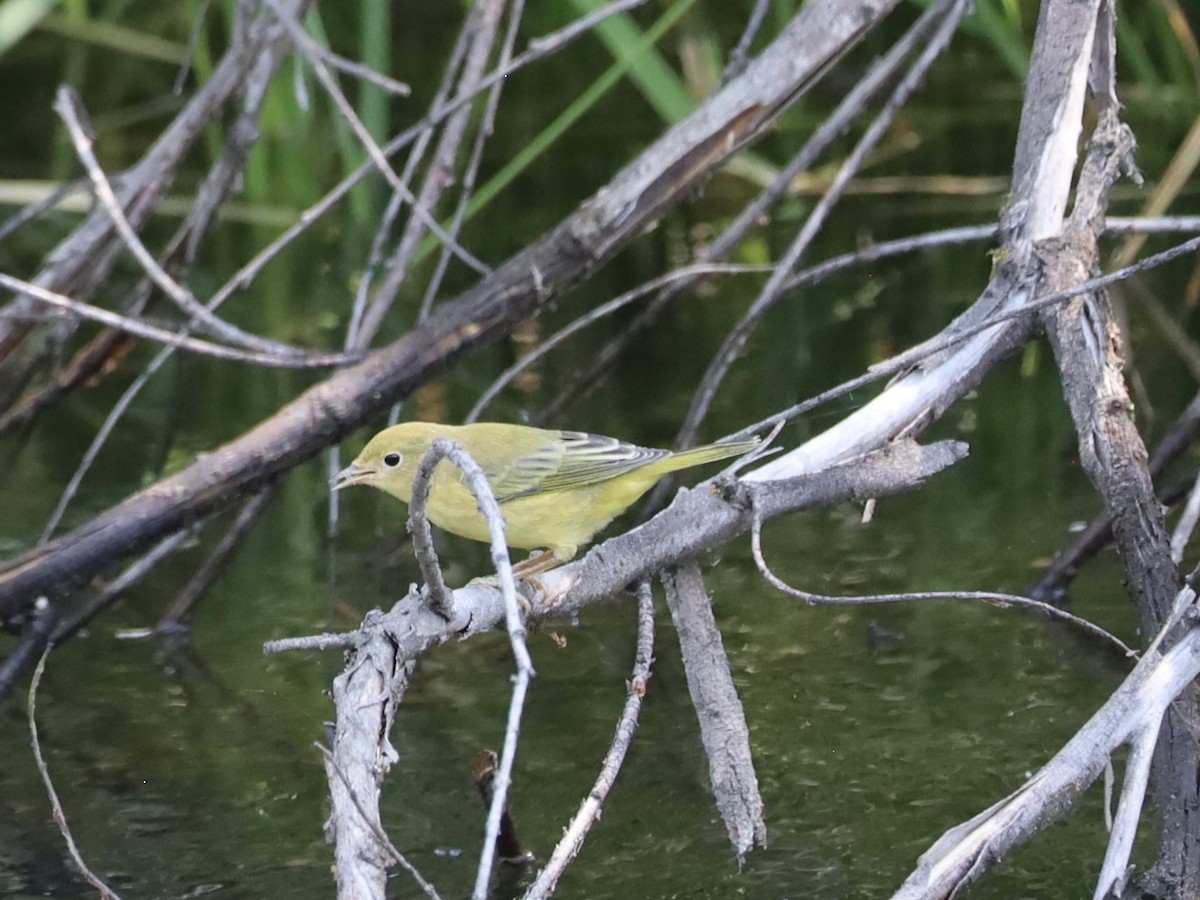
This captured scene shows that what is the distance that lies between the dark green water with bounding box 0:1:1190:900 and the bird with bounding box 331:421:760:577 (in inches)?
15.8

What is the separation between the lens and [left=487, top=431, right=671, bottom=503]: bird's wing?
13.1 ft

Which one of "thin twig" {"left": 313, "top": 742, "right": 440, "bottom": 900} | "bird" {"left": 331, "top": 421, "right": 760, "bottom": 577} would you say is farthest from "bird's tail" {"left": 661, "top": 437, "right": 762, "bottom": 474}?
"thin twig" {"left": 313, "top": 742, "right": 440, "bottom": 900}

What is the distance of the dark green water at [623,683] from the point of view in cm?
383

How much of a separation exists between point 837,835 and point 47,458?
3.88m

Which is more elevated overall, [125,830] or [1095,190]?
[1095,190]

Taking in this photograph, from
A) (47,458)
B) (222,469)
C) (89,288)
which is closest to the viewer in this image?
(222,469)

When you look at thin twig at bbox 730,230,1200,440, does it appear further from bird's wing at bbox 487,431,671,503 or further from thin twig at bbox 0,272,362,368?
thin twig at bbox 0,272,362,368

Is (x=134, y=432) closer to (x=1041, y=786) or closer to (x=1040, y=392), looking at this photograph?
(x=1040, y=392)

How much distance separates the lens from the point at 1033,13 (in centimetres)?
806

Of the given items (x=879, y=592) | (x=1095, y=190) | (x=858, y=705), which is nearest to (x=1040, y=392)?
(x=879, y=592)

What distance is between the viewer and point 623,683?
15.6 ft

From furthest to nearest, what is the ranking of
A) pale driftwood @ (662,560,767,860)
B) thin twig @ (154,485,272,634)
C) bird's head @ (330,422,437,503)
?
1. thin twig @ (154,485,272,634)
2. bird's head @ (330,422,437,503)
3. pale driftwood @ (662,560,767,860)

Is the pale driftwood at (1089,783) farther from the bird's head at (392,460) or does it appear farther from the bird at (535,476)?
the bird's head at (392,460)

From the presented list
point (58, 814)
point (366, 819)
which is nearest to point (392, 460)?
point (58, 814)
